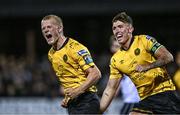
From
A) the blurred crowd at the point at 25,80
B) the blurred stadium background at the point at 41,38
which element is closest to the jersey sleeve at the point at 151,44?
the blurred stadium background at the point at 41,38

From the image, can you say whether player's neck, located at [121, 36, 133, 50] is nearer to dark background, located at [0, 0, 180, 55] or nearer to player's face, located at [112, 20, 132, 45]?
player's face, located at [112, 20, 132, 45]

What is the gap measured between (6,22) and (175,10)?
5.27 m

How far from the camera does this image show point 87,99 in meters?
7.86

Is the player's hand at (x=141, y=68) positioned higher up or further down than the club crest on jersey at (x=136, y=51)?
further down

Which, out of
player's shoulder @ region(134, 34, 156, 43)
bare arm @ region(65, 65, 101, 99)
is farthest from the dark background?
bare arm @ region(65, 65, 101, 99)

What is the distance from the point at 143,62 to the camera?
7.73m

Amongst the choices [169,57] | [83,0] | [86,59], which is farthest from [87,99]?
[83,0]

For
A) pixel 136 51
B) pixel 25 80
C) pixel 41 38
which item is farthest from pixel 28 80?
pixel 136 51

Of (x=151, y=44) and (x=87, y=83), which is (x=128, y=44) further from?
(x=87, y=83)

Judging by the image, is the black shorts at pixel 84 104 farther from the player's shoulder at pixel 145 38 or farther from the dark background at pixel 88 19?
the dark background at pixel 88 19

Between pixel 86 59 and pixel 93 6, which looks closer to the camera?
pixel 86 59

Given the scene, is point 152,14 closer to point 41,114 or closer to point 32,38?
point 32,38

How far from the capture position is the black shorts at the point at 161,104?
7.83 meters

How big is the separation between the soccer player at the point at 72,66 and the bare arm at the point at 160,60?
53cm
